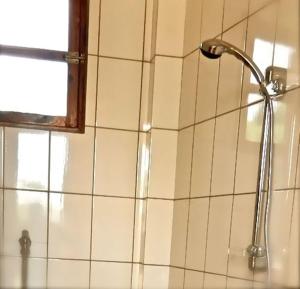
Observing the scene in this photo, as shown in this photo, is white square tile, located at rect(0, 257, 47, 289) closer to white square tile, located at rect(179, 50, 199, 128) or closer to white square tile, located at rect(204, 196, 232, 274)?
white square tile, located at rect(204, 196, 232, 274)

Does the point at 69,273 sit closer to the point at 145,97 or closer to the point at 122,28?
the point at 145,97

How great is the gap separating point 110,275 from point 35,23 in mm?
996

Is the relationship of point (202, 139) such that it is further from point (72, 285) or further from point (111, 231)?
point (72, 285)

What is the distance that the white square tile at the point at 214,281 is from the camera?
1.10m

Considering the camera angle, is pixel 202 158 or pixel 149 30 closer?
pixel 202 158

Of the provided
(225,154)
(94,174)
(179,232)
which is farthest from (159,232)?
(225,154)

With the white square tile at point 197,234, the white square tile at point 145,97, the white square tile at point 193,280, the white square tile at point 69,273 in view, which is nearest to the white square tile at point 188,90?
the white square tile at point 145,97

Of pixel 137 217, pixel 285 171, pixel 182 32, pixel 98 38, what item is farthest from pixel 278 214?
pixel 98 38

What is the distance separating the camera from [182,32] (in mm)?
1469

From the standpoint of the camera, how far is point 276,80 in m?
0.92

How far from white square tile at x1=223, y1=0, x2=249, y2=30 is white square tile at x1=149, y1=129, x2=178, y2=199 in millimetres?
464

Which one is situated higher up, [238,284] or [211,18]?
[211,18]

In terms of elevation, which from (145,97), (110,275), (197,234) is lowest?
(110,275)

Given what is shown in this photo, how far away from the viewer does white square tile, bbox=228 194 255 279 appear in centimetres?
100
